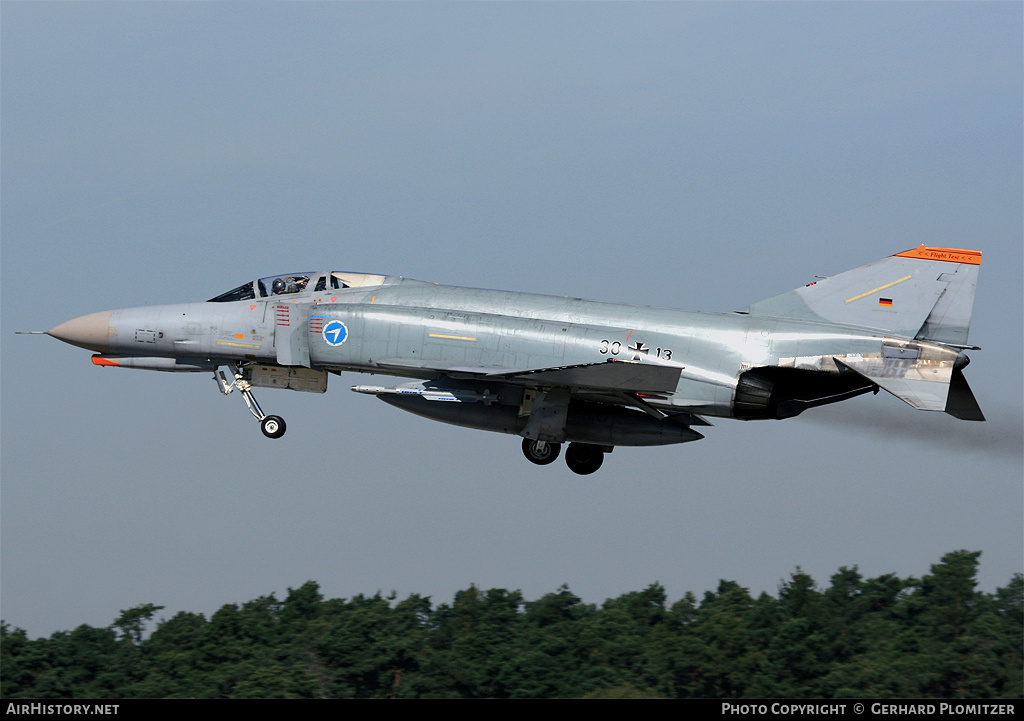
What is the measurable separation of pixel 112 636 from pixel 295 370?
78.0ft

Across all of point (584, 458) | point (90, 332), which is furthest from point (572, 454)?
point (90, 332)

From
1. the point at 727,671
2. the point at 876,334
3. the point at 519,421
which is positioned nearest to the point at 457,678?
the point at 727,671

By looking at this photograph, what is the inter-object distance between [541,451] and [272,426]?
4.69 meters

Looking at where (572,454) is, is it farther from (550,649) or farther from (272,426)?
(550,649)

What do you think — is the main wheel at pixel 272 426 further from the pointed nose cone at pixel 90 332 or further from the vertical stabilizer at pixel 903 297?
the vertical stabilizer at pixel 903 297

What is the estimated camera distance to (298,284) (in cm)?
2102

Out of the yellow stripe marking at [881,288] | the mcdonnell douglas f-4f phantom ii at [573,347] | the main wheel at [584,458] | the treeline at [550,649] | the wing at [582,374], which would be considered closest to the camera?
the wing at [582,374]

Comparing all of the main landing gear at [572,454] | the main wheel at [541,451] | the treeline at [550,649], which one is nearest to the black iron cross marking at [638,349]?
the main landing gear at [572,454]

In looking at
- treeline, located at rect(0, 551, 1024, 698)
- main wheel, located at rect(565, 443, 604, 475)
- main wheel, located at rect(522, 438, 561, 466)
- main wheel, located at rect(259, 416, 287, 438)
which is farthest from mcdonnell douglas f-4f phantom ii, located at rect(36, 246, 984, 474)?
treeline, located at rect(0, 551, 1024, 698)

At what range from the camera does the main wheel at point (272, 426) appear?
20859 mm

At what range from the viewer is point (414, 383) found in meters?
20.0

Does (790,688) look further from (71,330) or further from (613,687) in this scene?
(71,330)

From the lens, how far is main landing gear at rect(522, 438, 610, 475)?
2150 cm

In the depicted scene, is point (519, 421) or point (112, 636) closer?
point (519, 421)
